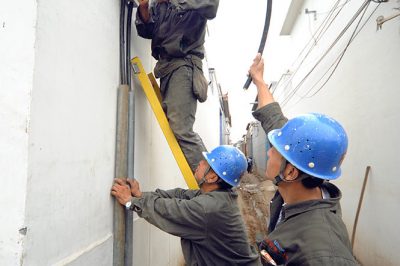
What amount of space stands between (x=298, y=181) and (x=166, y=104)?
1.35m

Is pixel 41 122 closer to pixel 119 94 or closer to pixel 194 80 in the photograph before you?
pixel 119 94

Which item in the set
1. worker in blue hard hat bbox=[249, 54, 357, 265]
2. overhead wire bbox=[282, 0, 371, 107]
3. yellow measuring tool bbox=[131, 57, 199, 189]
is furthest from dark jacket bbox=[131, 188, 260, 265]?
overhead wire bbox=[282, 0, 371, 107]

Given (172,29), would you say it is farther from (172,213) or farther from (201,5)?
(172,213)

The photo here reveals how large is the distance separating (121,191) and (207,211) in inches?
25.9

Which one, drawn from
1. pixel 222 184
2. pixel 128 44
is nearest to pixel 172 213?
pixel 222 184

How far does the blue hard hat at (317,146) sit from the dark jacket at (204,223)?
86 centimetres

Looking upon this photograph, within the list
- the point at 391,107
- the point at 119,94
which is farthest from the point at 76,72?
the point at 391,107

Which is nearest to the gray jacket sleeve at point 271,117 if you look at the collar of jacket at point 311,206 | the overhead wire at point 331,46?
the collar of jacket at point 311,206

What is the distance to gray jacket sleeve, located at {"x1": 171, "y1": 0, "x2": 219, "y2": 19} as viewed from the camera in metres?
2.17

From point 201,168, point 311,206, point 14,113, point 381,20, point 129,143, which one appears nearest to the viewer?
point 14,113

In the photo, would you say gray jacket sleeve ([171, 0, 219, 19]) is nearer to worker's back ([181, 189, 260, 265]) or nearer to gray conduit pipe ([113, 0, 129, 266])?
gray conduit pipe ([113, 0, 129, 266])

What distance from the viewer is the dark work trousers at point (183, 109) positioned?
2.46m

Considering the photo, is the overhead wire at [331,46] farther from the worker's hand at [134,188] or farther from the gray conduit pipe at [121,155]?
the worker's hand at [134,188]

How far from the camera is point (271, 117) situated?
2242mm
